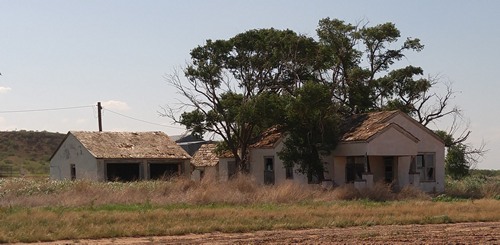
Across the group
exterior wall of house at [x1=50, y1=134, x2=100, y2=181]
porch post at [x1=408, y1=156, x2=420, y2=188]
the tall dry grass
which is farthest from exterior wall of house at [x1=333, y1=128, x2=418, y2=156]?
exterior wall of house at [x1=50, y1=134, x2=100, y2=181]

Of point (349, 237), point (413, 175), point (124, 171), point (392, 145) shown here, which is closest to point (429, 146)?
point (413, 175)

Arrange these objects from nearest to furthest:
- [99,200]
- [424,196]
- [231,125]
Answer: [99,200], [424,196], [231,125]

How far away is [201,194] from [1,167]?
49189 millimetres

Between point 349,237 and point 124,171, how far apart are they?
87.5 feet

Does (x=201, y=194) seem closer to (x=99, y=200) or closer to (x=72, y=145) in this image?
(x=99, y=200)

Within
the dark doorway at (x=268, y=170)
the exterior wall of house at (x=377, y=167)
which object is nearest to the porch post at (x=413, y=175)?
the exterior wall of house at (x=377, y=167)

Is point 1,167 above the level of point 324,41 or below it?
below

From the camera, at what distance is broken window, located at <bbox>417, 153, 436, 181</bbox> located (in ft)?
128

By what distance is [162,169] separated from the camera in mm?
44344

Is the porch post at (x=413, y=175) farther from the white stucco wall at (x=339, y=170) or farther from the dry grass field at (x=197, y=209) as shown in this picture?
the dry grass field at (x=197, y=209)

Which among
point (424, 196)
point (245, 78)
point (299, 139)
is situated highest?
point (245, 78)

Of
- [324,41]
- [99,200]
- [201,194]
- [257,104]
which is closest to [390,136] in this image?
[257,104]

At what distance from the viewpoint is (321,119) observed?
120 ft

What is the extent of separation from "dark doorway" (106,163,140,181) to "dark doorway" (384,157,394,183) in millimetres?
14194
